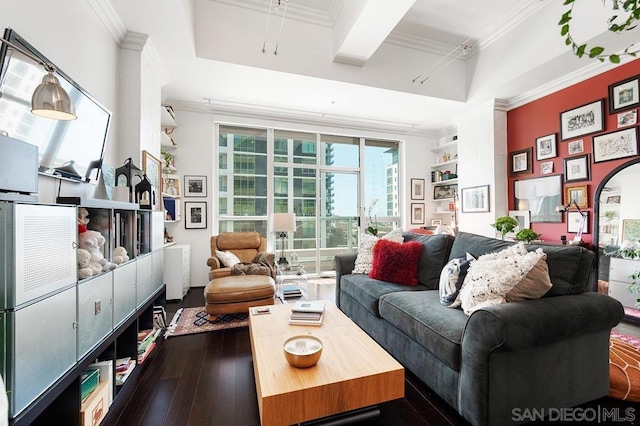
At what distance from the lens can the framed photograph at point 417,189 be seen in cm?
548

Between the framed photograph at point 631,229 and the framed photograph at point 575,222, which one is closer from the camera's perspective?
the framed photograph at point 631,229

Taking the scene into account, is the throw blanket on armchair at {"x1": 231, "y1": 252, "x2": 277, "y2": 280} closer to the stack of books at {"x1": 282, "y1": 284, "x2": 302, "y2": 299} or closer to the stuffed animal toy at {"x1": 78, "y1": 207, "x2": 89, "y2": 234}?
the stack of books at {"x1": 282, "y1": 284, "x2": 302, "y2": 299}

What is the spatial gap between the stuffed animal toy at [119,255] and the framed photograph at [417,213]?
481cm

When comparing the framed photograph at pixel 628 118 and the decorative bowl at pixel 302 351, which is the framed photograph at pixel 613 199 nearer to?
the framed photograph at pixel 628 118

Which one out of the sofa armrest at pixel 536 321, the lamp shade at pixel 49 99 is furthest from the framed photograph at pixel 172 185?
the sofa armrest at pixel 536 321

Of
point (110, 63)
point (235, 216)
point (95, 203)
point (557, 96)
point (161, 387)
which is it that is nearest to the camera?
point (95, 203)

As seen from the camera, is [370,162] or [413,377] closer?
[413,377]

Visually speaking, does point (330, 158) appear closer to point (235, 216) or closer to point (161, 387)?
point (235, 216)

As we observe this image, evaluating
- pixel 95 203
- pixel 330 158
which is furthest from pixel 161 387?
pixel 330 158

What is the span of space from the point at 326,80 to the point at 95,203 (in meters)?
2.80

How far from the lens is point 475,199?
173 inches

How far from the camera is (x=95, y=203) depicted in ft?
5.03

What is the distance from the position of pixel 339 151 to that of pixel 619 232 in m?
3.85

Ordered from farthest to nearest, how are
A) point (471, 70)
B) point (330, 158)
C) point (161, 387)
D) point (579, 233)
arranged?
1. point (330, 158)
2. point (471, 70)
3. point (579, 233)
4. point (161, 387)
